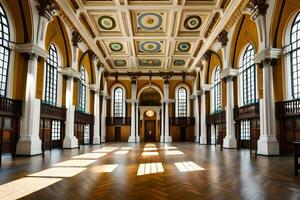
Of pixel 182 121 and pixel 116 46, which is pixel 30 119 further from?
pixel 182 121

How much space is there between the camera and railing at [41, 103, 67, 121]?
611 inches

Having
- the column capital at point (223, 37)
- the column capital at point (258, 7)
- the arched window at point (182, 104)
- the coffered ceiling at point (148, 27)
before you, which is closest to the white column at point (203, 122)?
the coffered ceiling at point (148, 27)

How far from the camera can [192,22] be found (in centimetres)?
1888

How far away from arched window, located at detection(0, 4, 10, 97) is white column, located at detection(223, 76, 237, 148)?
A: 14.1m

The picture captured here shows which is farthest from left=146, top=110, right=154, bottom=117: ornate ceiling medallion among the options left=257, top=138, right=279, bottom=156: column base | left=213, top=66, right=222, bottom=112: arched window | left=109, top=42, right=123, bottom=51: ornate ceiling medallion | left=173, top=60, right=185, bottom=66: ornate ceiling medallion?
left=257, top=138, right=279, bottom=156: column base

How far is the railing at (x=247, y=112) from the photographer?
1551 cm

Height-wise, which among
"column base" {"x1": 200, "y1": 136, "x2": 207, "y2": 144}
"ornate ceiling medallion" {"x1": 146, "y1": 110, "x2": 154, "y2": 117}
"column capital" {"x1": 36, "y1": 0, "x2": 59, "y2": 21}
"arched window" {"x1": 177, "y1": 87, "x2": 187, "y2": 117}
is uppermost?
"column capital" {"x1": 36, "y1": 0, "x2": 59, "y2": 21}

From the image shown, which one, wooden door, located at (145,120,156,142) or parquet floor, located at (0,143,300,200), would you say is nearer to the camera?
parquet floor, located at (0,143,300,200)

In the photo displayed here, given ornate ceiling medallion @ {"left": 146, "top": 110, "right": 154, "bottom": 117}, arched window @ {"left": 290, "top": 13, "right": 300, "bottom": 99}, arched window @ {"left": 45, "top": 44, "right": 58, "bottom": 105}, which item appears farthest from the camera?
ornate ceiling medallion @ {"left": 146, "top": 110, "right": 154, "bottom": 117}

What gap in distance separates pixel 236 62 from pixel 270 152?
7748 millimetres

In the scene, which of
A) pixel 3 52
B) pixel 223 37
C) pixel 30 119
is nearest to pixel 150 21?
pixel 223 37

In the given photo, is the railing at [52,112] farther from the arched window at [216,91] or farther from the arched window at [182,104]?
the arched window at [182,104]

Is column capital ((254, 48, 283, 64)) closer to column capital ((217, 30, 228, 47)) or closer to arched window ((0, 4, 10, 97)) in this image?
column capital ((217, 30, 228, 47))

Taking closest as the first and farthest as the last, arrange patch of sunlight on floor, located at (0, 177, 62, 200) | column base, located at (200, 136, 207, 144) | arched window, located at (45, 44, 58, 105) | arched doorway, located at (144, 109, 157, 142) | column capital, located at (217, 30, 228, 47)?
patch of sunlight on floor, located at (0, 177, 62, 200) → arched window, located at (45, 44, 58, 105) → column capital, located at (217, 30, 228, 47) → column base, located at (200, 136, 207, 144) → arched doorway, located at (144, 109, 157, 142)
